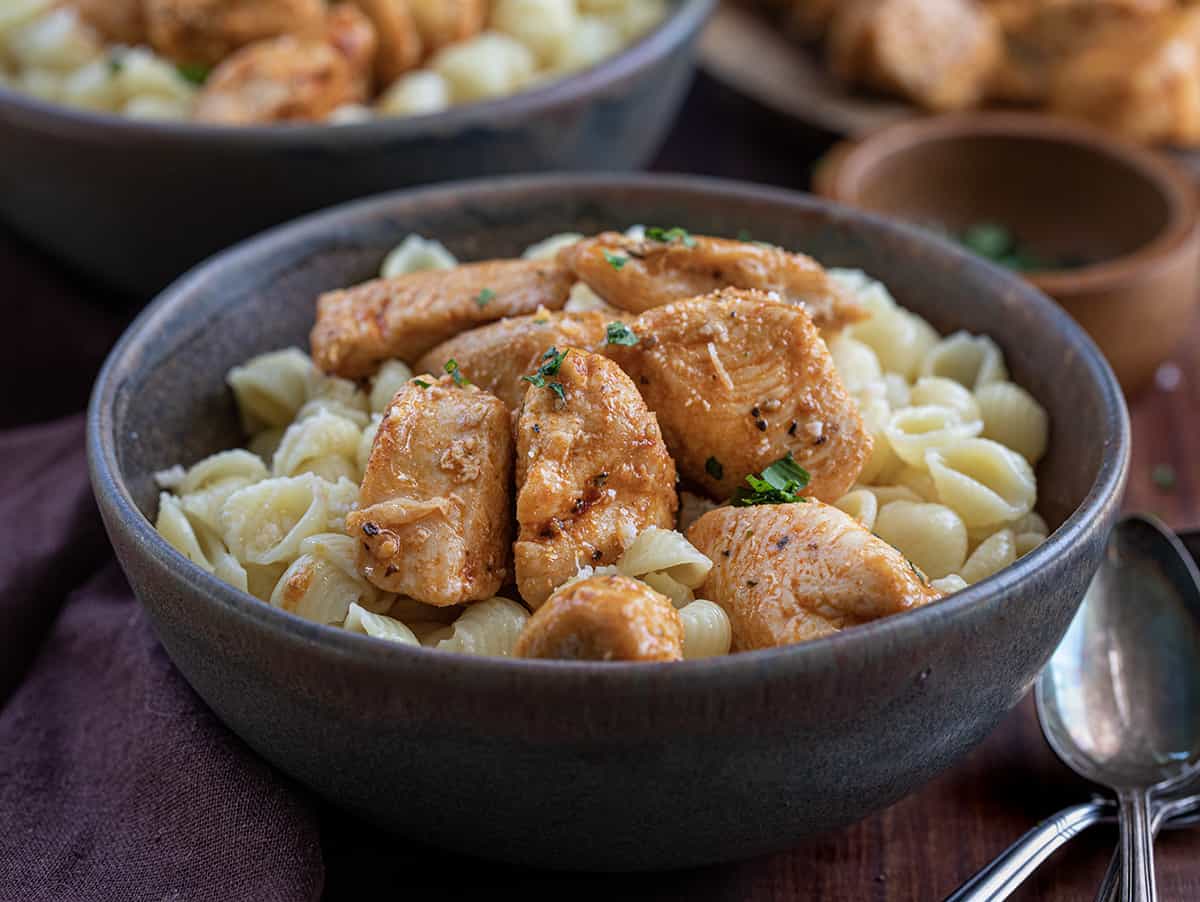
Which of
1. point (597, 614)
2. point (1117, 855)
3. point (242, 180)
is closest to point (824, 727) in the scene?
point (597, 614)

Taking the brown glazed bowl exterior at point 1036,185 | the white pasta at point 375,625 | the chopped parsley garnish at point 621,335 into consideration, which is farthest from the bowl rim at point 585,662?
the brown glazed bowl exterior at point 1036,185

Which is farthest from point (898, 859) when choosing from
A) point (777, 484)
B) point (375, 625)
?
point (375, 625)

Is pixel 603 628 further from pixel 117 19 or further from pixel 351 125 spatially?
pixel 117 19

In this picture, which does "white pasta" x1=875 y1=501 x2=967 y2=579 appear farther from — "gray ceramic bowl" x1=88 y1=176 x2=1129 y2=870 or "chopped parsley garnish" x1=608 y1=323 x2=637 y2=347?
"chopped parsley garnish" x1=608 y1=323 x2=637 y2=347

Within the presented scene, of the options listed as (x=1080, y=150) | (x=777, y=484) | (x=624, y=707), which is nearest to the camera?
(x=624, y=707)

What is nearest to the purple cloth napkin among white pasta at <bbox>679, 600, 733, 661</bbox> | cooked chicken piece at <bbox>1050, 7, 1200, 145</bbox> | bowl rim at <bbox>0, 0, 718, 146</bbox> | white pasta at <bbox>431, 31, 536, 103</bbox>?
white pasta at <bbox>679, 600, 733, 661</bbox>

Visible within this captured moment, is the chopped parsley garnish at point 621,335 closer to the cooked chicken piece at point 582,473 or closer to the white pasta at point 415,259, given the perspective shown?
the cooked chicken piece at point 582,473
